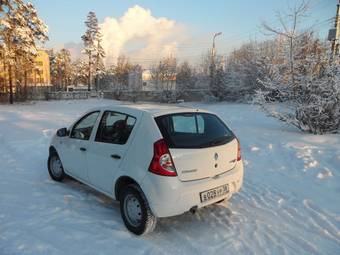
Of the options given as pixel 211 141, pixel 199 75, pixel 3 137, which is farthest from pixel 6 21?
pixel 211 141

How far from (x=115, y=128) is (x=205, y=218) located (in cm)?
183

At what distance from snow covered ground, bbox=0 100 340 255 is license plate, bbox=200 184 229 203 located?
48 centimetres

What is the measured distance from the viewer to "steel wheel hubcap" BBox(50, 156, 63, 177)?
519 centimetres

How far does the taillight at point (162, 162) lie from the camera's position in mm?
3055

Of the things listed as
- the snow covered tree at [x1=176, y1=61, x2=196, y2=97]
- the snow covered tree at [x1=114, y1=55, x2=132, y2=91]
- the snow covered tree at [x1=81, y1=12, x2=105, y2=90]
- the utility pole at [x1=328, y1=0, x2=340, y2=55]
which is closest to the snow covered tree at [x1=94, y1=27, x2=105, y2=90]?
the snow covered tree at [x1=81, y1=12, x2=105, y2=90]

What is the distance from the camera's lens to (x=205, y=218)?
3.81 metres

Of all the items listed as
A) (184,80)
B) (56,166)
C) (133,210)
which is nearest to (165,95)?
(184,80)

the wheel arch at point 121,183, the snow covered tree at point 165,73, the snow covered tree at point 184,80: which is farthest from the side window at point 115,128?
the snow covered tree at point 165,73

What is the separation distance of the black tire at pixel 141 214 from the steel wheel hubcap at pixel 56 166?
7.43 ft

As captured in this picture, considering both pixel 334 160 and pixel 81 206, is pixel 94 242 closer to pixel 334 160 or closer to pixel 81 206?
pixel 81 206

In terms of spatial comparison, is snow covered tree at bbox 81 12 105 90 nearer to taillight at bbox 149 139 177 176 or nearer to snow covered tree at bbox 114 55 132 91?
snow covered tree at bbox 114 55 132 91

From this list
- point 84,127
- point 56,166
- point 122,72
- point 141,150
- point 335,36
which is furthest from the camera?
point 122,72

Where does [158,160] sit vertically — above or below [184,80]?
below

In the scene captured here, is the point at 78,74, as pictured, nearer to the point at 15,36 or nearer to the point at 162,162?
the point at 15,36
